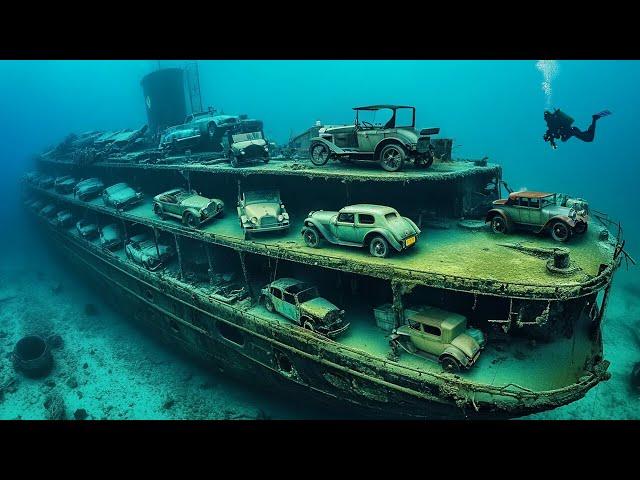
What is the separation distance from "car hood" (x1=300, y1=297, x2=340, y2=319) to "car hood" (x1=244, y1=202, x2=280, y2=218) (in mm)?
4327

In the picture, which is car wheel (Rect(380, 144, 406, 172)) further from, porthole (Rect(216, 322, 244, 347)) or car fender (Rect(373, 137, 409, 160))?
porthole (Rect(216, 322, 244, 347))

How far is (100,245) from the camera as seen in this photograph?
23.2 meters

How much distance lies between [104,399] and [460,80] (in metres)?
199

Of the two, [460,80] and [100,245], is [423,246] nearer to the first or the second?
[100,245]

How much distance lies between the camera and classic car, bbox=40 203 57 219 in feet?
102

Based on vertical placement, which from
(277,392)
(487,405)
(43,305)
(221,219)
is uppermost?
(221,219)

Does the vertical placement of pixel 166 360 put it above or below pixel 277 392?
below

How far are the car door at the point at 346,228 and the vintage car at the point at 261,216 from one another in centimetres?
315

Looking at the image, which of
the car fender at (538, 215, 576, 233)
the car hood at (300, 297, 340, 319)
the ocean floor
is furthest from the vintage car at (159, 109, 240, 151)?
the car fender at (538, 215, 576, 233)

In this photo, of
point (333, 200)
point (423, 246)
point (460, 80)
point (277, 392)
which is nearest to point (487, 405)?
point (423, 246)

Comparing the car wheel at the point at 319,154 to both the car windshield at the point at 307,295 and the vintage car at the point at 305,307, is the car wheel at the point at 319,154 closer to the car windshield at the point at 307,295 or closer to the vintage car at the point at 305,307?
the vintage car at the point at 305,307

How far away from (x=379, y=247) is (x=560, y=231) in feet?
19.5

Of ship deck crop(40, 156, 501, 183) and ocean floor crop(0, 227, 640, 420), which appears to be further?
ocean floor crop(0, 227, 640, 420)

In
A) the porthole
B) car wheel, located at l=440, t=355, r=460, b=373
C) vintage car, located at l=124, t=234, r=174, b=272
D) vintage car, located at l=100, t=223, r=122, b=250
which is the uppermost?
car wheel, located at l=440, t=355, r=460, b=373
